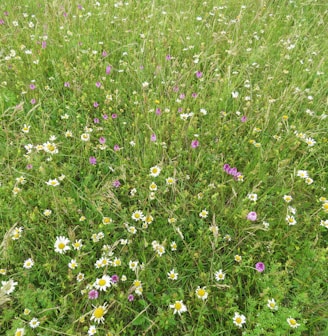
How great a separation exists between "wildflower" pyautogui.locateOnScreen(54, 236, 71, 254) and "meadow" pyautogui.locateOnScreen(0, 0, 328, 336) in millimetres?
16

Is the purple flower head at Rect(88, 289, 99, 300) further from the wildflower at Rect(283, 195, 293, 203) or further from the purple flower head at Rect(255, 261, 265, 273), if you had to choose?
the wildflower at Rect(283, 195, 293, 203)

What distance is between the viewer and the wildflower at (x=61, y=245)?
6.08 feet

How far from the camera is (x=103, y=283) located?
5.63 feet

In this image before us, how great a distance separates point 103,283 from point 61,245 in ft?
1.25

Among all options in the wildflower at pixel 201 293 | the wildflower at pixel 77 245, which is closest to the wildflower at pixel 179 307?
the wildflower at pixel 201 293

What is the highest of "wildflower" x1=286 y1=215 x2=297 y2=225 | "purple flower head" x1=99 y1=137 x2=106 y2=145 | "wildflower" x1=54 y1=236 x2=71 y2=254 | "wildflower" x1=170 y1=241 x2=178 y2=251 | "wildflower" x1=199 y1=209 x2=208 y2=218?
"purple flower head" x1=99 y1=137 x2=106 y2=145

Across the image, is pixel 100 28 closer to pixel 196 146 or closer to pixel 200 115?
pixel 200 115

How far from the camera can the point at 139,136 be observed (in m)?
2.53

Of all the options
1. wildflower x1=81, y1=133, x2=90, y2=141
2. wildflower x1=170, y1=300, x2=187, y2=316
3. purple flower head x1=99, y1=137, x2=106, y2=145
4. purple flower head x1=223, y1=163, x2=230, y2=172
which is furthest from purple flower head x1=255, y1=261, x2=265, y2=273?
wildflower x1=81, y1=133, x2=90, y2=141

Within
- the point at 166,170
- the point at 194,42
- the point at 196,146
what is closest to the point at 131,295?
the point at 166,170

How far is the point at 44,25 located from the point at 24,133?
157 centimetres

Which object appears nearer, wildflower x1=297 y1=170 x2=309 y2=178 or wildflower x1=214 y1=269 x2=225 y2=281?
wildflower x1=214 y1=269 x2=225 y2=281

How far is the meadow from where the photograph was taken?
171 centimetres

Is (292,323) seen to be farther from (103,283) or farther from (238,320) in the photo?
(103,283)
